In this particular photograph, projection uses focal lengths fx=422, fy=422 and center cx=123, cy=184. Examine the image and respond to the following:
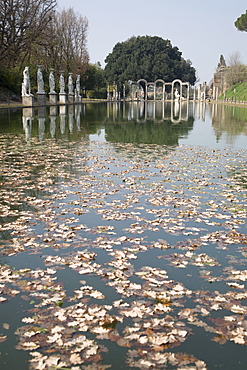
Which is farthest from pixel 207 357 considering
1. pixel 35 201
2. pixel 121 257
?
pixel 35 201

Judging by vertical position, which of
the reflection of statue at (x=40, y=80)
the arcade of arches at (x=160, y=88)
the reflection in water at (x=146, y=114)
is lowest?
the reflection in water at (x=146, y=114)

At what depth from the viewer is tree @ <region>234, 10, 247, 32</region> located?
8244 centimetres

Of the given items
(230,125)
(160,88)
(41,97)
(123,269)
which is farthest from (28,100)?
(160,88)

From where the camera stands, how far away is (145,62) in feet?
377

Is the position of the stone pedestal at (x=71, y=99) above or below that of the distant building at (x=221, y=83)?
below

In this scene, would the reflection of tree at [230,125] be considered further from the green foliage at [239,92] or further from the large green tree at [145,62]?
the large green tree at [145,62]

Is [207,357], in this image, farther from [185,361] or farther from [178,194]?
[178,194]

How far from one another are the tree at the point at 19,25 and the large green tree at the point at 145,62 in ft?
202

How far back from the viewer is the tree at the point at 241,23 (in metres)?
82.4

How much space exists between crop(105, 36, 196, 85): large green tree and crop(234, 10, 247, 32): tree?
2973 centimetres

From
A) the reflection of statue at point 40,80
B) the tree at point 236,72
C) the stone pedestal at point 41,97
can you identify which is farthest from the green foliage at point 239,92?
the reflection of statue at point 40,80

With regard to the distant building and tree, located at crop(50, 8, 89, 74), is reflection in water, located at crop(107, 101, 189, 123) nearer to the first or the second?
tree, located at crop(50, 8, 89, 74)

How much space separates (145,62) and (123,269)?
11501cm

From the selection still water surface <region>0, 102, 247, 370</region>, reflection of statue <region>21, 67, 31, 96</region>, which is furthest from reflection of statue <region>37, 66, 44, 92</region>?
still water surface <region>0, 102, 247, 370</region>
